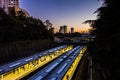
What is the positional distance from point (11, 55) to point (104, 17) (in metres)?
26.7

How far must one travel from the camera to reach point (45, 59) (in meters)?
39.6

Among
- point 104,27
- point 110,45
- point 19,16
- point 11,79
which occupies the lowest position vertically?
point 11,79

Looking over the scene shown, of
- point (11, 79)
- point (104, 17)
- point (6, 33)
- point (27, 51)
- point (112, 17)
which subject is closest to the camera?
point (112, 17)

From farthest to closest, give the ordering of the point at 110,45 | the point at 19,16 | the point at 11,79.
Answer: the point at 19,16
the point at 11,79
the point at 110,45

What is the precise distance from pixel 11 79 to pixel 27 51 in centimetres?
1895

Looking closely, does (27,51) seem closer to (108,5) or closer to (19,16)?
(19,16)

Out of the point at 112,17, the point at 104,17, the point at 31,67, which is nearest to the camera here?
the point at 112,17

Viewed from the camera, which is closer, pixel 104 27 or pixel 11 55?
pixel 104 27

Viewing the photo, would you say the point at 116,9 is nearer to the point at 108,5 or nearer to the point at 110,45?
the point at 108,5

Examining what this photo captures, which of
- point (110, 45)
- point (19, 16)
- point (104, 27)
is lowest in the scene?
point (110, 45)

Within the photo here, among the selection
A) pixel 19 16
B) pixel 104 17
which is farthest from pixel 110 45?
pixel 19 16

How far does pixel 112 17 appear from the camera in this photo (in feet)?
20.7

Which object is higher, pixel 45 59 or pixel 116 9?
pixel 116 9

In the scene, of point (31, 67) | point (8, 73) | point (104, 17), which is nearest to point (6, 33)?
point (31, 67)
